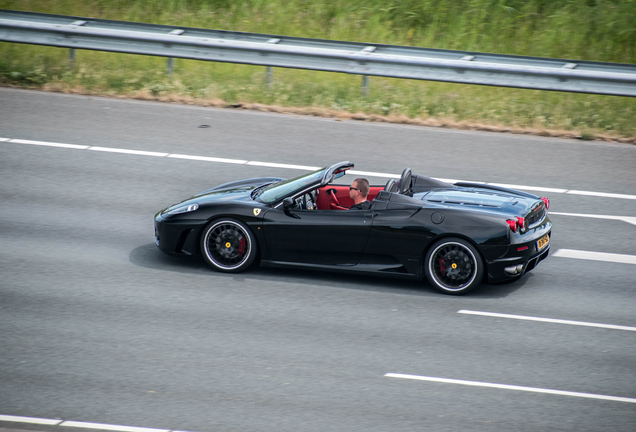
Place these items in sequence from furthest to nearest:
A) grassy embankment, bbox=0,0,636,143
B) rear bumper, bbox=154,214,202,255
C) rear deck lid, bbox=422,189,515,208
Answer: grassy embankment, bbox=0,0,636,143 → rear bumper, bbox=154,214,202,255 → rear deck lid, bbox=422,189,515,208

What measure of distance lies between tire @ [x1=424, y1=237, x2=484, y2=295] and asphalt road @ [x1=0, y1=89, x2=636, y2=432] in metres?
0.17

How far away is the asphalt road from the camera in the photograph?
619 centimetres

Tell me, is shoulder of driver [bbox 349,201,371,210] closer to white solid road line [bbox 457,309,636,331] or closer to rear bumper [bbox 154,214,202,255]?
white solid road line [bbox 457,309,636,331]

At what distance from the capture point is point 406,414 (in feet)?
20.1

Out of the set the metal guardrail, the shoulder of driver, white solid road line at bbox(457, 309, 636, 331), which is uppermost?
the metal guardrail

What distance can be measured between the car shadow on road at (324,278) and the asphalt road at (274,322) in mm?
33

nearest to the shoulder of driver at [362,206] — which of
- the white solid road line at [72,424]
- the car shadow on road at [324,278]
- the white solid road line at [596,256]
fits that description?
the car shadow on road at [324,278]

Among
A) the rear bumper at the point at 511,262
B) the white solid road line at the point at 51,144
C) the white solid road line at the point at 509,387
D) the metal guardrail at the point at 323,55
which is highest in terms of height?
the metal guardrail at the point at 323,55

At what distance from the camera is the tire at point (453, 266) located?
8183 millimetres

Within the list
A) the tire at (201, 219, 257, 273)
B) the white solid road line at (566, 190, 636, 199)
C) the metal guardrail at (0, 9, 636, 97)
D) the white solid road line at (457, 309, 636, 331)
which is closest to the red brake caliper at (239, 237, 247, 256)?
the tire at (201, 219, 257, 273)

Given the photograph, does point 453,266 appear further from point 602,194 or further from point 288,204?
point 602,194

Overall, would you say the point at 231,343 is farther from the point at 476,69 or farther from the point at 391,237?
the point at 476,69

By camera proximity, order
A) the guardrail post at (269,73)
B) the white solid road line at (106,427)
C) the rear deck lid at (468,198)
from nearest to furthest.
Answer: the white solid road line at (106,427) < the rear deck lid at (468,198) < the guardrail post at (269,73)

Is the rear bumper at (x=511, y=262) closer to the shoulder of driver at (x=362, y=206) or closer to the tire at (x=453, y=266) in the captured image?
the tire at (x=453, y=266)
